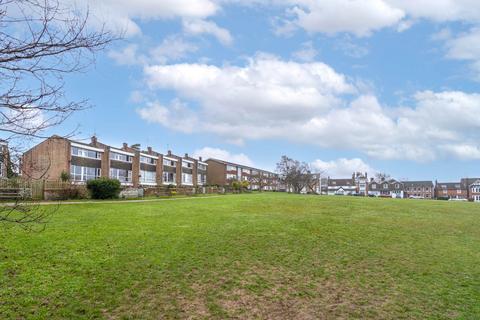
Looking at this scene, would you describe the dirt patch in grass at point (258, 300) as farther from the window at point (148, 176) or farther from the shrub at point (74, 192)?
the window at point (148, 176)

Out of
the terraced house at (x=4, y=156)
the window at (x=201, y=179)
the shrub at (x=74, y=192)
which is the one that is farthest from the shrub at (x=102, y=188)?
the window at (x=201, y=179)

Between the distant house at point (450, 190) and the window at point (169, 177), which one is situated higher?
the window at point (169, 177)

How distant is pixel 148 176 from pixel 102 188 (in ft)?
106

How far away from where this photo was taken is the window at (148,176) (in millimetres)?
66144

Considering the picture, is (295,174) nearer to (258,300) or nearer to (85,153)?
(85,153)

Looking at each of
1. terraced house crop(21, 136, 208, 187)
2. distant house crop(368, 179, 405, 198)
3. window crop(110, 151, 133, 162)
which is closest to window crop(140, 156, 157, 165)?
terraced house crop(21, 136, 208, 187)

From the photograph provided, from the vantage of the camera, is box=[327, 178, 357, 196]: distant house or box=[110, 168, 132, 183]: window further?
box=[327, 178, 357, 196]: distant house

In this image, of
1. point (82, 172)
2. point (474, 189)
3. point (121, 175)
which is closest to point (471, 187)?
point (474, 189)

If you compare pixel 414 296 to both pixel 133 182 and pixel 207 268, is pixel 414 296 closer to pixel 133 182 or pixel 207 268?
pixel 207 268

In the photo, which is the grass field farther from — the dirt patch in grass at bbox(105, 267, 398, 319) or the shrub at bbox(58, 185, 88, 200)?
the shrub at bbox(58, 185, 88, 200)

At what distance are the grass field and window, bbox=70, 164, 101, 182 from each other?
34.0 metres

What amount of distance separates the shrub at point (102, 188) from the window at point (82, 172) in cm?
1186

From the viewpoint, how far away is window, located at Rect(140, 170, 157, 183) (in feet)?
217

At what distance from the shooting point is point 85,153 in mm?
51062
